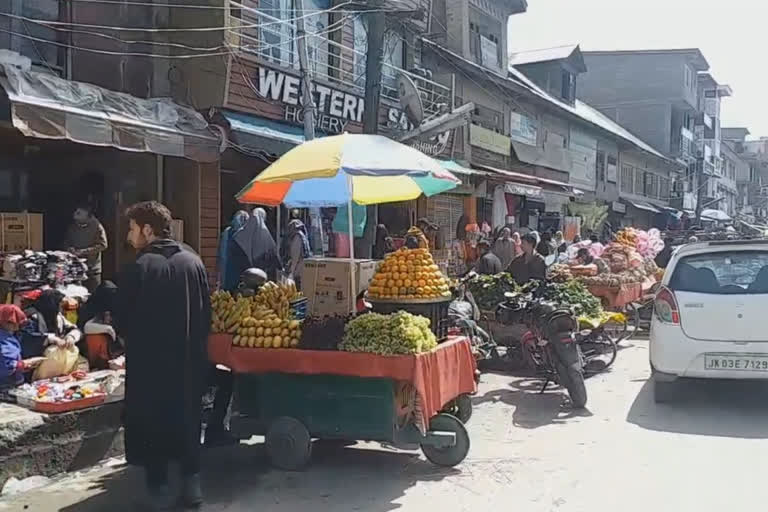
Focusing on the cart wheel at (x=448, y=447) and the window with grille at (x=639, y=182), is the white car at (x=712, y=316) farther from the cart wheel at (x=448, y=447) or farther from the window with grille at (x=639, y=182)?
the window with grille at (x=639, y=182)

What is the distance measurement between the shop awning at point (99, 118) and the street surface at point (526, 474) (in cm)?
377

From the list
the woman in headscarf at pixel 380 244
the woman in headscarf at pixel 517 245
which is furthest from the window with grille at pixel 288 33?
the woman in headscarf at pixel 517 245

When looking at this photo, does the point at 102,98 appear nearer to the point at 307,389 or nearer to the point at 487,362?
the point at 307,389

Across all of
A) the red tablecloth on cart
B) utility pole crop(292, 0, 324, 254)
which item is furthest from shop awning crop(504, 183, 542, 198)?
Result: utility pole crop(292, 0, 324, 254)

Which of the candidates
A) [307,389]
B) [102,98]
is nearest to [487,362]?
[307,389]

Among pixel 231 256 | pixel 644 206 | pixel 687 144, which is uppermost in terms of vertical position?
pixel 687 144

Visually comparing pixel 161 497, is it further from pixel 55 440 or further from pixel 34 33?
pixel 34 33

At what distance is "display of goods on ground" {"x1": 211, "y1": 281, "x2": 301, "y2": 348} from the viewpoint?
5395mm

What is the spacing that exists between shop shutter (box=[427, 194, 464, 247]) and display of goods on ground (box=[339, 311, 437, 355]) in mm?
12647

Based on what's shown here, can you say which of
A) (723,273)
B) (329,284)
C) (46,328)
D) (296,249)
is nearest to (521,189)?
(296,249)

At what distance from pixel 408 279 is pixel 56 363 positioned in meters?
3.08

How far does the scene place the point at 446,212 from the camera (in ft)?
61.9

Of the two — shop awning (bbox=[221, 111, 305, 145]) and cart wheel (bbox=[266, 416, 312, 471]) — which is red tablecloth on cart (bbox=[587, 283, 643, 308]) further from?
cart wheel (bbox=[266, 416, 312, 471])

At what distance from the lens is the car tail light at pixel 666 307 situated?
710 centimetres
